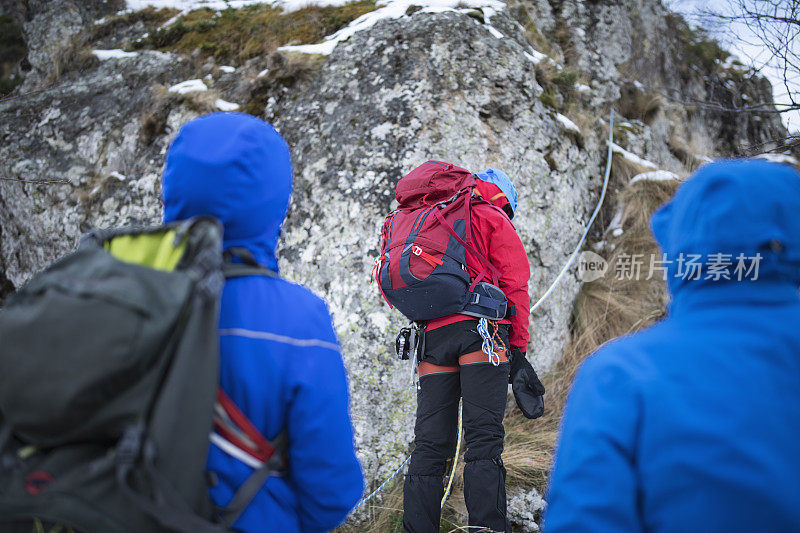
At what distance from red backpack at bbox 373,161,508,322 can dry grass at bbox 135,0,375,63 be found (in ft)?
14.1

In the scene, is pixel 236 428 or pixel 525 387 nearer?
pixel 236 428

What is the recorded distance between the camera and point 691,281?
132cm

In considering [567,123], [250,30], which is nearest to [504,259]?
[567,123]

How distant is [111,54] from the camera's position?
744cm

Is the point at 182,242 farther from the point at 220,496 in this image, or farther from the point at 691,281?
the point at 691,281

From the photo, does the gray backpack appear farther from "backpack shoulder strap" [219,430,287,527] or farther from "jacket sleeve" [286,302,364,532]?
"jacket sleeve" [286,302,364,532]

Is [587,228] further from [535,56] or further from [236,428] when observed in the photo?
[236,428]

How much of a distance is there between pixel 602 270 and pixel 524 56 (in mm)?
2869

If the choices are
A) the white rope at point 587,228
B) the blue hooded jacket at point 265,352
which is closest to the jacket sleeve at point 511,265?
the white rope at point 587,228

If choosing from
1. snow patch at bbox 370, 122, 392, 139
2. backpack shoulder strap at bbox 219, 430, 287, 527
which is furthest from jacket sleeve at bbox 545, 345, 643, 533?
snow patch at bbox 370, 122, 392, 139

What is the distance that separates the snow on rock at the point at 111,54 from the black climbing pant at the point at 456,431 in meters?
7.06

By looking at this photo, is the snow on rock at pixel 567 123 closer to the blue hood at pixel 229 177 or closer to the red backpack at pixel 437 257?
the red backpack at pixel 437 257

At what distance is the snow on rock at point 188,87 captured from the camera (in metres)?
6.38

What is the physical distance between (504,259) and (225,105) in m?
4.61
